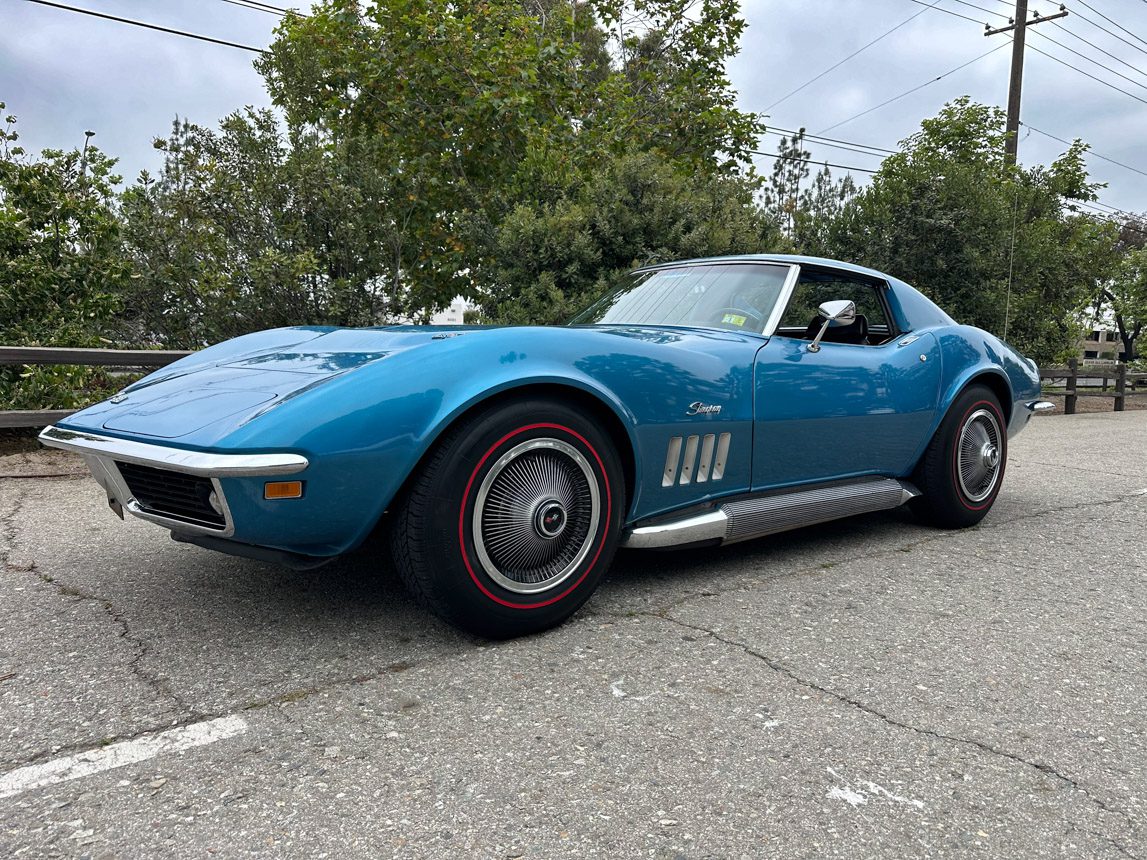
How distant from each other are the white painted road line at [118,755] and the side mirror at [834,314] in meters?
2.53

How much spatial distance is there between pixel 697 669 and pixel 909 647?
0.72 m

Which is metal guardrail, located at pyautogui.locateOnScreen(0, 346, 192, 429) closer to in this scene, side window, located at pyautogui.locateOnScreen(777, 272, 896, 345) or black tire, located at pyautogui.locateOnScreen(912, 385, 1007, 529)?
side window, located at pyautogui.locateOnScreen(777, 272, 896, 345)

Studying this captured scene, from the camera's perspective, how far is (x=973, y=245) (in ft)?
44.0

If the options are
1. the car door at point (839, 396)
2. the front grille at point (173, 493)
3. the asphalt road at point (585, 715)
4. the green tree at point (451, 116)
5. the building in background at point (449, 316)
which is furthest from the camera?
the green tree at point (451, 116)

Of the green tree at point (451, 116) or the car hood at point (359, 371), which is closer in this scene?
the car hood at point (359, 371)

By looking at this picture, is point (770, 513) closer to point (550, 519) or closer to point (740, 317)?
point (740, 317)

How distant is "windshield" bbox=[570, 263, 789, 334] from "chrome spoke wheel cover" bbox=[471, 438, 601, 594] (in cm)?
115

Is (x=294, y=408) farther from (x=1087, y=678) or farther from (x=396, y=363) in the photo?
(x=1087, y=678)

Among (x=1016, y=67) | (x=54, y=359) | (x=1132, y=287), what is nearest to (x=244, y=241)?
(x=54, y=359)

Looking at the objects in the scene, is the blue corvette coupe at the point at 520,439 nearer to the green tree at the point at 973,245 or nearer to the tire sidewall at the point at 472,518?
the tire sidewall at the point at 472,518

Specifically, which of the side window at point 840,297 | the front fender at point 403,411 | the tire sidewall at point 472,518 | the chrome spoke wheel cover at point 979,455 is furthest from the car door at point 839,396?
the tire sidewall at point 472,518

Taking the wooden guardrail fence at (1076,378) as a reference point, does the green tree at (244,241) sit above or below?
above

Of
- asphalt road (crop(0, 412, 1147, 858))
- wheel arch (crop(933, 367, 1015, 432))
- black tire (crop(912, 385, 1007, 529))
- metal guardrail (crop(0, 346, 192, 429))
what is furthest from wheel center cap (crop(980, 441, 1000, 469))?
metal guardrail (crop(0, 346, 192, 429))

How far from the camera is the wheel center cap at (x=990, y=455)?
13.8 feet
